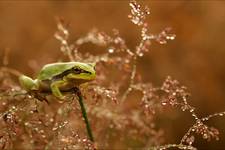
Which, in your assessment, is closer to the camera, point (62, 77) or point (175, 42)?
point (62, 77)

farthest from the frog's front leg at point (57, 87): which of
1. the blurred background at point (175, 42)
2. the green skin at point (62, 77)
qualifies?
the blurred background at point (175, 42)

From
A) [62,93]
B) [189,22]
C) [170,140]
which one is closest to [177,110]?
[170,140]

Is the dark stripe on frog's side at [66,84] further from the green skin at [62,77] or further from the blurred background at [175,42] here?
the blurred background at [175,42]

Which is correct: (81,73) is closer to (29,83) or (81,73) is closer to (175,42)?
(29,83)

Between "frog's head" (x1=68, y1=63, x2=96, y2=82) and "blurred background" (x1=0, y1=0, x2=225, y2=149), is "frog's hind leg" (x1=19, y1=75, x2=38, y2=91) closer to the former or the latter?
"frog's head" (x1=68, y1=63, x2=96, y2=82)

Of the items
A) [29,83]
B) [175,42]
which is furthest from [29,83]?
[175,42]
